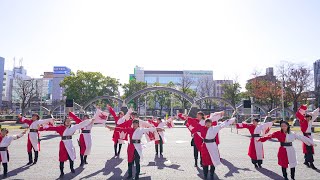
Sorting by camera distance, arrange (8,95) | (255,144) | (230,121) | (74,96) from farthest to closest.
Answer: (8,95), (74,96), (255,144), (230,121)

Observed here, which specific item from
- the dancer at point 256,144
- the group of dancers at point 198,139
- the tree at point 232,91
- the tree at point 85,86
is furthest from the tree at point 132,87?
the dancer at point 256,144

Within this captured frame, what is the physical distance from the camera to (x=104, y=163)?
11.7 meters

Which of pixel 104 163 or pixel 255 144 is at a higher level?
pixel 255 144

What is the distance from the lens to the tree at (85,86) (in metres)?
60.7

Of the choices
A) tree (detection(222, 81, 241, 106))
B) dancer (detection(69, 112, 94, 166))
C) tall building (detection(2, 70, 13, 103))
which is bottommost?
dancer (detection(69, 112, 94, 166))

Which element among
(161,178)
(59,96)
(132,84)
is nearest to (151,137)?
(161,178)

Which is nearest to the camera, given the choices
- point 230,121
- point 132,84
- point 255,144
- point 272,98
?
point 230,121

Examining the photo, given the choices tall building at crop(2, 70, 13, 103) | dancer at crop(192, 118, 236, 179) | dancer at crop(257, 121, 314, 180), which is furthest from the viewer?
tall building at crop(2, 70, 13, 103)

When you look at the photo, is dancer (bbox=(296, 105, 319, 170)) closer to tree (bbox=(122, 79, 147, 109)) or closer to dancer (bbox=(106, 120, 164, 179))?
dancer (bbox=(106, 120, 164, 179))

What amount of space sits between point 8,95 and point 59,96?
22679mm

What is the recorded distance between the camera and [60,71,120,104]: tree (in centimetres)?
6072

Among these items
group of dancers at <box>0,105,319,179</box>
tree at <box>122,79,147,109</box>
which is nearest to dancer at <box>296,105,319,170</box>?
group of dancers at <box>0,105,319,179</box>

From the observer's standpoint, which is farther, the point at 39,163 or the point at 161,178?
the point at 39,163

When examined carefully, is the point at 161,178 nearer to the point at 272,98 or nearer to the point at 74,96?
the point at 272,98
